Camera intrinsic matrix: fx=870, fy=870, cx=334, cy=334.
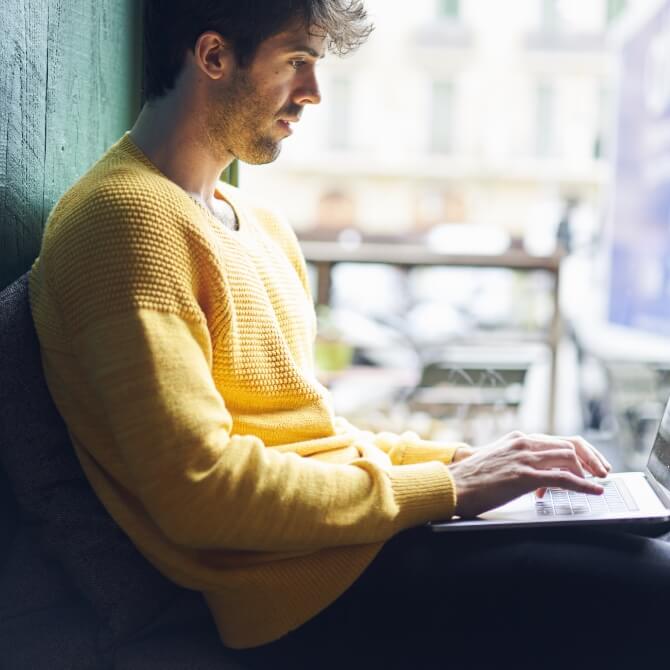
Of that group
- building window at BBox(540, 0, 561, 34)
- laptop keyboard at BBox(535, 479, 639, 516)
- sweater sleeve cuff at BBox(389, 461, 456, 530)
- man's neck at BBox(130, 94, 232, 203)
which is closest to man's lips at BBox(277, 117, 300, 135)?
man's neck at BBox(130, 94, 232, 203)

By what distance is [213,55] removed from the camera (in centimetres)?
101

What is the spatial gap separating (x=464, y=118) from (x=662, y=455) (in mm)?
15418

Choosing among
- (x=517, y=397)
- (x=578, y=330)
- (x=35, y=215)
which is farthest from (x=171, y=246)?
(x=578, y=330)

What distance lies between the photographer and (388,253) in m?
3.62

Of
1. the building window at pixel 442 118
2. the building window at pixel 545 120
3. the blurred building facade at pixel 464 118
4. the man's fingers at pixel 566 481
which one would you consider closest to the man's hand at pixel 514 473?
the man's fingers at pixel 566 481

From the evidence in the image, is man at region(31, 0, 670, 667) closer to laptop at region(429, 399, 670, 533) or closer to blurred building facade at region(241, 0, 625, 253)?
laptop at region(429, 399, 670, 533)

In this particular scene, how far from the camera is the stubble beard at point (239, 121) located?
1032 mm

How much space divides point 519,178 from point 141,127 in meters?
15.8

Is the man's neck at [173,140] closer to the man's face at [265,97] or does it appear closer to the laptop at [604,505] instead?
the man's face at [265,97]

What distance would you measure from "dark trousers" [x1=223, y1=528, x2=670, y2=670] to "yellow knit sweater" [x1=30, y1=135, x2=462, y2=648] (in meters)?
0.04

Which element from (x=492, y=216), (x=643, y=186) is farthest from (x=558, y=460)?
(x=492, y=216)

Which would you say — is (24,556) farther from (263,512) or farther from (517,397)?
(517,397)

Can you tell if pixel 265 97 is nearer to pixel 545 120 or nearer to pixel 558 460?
pixel 558 460

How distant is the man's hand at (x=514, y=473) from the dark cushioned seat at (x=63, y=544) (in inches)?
12.6
